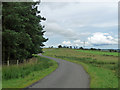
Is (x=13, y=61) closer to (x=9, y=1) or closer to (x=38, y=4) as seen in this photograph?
(x=9, y=1)

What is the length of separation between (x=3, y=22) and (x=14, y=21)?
6.20ft

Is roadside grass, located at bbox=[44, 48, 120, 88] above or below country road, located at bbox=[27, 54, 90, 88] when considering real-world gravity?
below

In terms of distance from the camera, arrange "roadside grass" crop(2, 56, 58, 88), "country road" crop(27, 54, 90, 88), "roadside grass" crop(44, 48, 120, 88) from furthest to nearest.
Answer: "roadside grass" crop(44, 48, 120, 88)
"roadside grass" crop(2, 56, 58, 88)
"country road" crop(27, 54, 90, 88)

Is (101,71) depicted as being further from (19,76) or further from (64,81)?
(19,76)

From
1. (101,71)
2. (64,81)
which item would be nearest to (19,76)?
(64,81)

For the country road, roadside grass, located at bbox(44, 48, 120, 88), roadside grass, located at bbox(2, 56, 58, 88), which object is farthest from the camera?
roadside grass, located at bbox(44, 48, 120, 88)

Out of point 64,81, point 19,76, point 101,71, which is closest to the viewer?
point 64,81

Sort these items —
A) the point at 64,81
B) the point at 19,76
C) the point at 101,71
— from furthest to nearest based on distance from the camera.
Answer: the point at 101,71 → the point at 19,76 → the point at 64,81

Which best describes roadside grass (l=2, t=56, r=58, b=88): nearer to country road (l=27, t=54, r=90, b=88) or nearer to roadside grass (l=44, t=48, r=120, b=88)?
country road (l=27, t=54, r=90, b=88)

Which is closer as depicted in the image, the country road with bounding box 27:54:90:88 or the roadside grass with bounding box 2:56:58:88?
the country road with bounding box 27:54:90:88

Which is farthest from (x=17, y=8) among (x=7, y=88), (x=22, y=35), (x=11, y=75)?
(x=7, y=88)

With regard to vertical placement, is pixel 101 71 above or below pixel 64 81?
below

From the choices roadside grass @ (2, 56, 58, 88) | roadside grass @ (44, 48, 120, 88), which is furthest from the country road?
roadside grass @ (2, 56, 58, 88)

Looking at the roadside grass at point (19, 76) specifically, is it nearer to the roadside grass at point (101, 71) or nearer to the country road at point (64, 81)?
the country road at point (64, 81)
